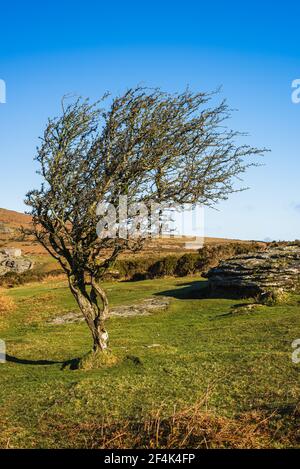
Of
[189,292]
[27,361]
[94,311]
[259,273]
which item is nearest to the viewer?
[94,311]

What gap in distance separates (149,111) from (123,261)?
3016 centimetres

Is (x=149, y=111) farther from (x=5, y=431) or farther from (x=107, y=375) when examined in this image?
(x=5, y=431)

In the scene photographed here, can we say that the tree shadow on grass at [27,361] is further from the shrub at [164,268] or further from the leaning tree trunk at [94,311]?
the shrub at [164,268]

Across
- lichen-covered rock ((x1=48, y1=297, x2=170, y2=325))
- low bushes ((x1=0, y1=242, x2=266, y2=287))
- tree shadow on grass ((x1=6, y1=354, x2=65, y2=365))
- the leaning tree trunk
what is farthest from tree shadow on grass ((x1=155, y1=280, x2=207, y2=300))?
the leaning tree trunk

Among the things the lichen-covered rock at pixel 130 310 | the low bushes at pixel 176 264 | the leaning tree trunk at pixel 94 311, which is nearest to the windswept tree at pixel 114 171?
the leaning tree trunk at pixel 94 311

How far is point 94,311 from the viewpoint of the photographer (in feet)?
50.7

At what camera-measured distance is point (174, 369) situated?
40.7 ft

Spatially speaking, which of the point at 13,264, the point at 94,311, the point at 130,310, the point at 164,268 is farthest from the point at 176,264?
the point at 94,311

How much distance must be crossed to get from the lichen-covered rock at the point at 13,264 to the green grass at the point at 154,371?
3052 centimetres

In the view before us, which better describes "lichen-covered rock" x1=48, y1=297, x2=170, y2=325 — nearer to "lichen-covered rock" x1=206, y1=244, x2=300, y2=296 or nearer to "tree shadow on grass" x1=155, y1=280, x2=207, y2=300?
"tree shadow on grass" x1=155, y1=280, x2=207, y2=300

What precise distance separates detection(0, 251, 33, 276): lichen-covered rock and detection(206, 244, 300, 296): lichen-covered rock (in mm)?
31694

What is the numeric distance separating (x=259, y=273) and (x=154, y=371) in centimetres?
1453

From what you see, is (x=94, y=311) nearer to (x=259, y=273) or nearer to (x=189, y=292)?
(x=259, y=273)

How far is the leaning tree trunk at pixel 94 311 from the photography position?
14727 mm
